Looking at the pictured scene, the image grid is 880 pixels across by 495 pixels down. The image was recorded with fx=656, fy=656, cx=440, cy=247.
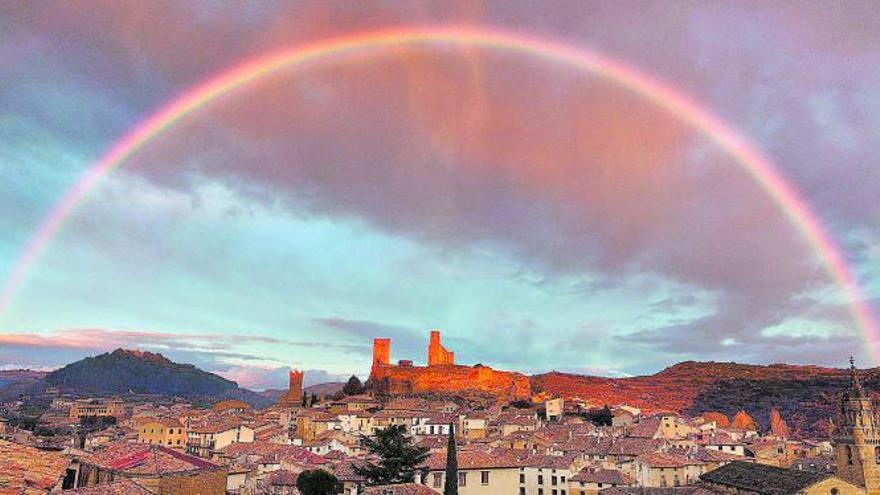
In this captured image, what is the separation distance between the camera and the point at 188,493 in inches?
959

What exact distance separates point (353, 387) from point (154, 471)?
391ft

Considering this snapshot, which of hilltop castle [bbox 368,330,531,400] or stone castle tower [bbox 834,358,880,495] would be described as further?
hilltop castle [bbox 368,330,531,400]

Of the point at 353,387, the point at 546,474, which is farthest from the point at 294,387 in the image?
the point at 546,474

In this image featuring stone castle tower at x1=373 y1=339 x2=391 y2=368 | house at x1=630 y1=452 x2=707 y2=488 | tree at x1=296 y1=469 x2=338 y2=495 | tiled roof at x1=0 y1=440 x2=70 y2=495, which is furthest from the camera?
stone castle tower at x1=373 y1=339 x2=391 y2=368

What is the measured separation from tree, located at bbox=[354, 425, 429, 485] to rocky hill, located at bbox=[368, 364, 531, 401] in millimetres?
92853

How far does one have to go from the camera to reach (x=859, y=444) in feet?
144

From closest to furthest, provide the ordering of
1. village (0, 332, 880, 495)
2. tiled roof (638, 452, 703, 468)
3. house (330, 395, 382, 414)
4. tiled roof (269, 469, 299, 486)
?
village (0, 332, 880, 495) → tiled roof (269, 469, 299, 486) → tiled roof (638, 452, 703, 468) → house (330, 395, 382, 414)

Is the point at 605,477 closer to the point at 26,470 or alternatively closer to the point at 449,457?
the point at 449,457

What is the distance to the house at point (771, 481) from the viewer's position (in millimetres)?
36969

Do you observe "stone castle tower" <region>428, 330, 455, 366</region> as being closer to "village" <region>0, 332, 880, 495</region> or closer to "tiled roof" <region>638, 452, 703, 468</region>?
"village" <region>0, 332, 880, 495</region>

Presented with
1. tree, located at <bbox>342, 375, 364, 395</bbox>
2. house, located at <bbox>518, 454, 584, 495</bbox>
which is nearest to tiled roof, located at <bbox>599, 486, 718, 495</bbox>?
house, located at <bbox>518, 454, 584, 495</bbox>

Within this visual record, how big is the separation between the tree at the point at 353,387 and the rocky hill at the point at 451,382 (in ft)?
8.79

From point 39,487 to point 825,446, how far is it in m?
80.8

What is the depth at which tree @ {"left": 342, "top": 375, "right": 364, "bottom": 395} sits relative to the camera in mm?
139250
